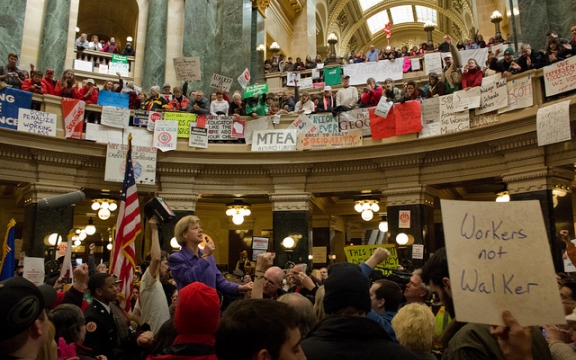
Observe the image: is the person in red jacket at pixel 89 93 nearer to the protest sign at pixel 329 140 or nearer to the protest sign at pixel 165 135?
the protest sign at pixel 165 135

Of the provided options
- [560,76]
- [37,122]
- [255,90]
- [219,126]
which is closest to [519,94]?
[560,76]

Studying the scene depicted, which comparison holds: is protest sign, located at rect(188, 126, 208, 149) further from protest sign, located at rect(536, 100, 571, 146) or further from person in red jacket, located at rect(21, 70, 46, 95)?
protest sign, located at rect(536, 100, 571, 146)

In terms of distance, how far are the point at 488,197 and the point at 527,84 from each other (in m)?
6.32

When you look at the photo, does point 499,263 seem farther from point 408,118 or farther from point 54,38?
point 54,38

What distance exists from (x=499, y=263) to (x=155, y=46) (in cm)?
2077

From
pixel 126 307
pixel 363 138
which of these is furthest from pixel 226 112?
pixel 126 307

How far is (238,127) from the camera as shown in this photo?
1686 cm

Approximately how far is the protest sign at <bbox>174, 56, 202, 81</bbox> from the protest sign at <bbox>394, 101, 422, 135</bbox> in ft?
22.1

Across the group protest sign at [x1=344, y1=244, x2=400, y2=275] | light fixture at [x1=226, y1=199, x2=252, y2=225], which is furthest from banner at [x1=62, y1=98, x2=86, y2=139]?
protest sign at [x1=344, y1=244, x2=400, y2=275]

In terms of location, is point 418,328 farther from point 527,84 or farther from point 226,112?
point 226,112

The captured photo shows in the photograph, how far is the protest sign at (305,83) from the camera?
21141 millimetres

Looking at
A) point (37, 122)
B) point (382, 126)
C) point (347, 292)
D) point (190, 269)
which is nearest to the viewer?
point (347, 292)

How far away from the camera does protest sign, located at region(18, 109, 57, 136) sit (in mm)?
14414

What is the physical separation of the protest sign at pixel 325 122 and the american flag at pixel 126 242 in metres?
8.34
